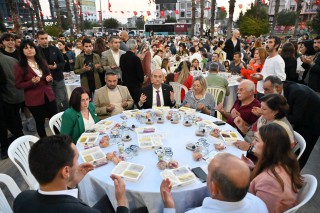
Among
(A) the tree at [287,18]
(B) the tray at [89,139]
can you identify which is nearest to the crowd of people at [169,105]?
(B) the tray at [89,139]

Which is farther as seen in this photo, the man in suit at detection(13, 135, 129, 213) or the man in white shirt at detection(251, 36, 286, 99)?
the man in white shirt at detection(251, 36, 286, 99)

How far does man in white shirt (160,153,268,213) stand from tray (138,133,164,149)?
3.56ft

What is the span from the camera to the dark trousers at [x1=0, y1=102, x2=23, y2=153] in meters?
3.85

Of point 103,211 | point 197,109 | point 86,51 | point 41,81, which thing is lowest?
point 103,211

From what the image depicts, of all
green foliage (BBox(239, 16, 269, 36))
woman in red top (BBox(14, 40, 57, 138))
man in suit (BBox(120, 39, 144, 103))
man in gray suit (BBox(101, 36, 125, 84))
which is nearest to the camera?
woman in red top (BBox(14, 40, 57, 138))

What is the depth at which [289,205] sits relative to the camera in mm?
1666

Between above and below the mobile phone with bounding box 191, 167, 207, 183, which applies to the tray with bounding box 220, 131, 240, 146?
above

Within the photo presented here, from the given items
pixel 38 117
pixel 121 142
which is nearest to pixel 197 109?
pixel 121 142

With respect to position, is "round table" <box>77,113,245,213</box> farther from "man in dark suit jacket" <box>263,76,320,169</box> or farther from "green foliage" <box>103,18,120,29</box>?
"green foliage" <box>103,18,120,29</box>

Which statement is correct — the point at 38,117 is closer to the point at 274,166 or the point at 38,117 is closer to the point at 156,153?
the point at 156,153

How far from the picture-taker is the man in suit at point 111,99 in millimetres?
3728

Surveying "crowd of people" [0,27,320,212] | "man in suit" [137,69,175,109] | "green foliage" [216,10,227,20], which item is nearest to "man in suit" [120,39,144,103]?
"crowd of people" [0,27,320,212]

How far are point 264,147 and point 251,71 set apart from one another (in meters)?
4.10

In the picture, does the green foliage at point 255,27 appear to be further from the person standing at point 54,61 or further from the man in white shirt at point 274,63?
the person standing at point 54,61
